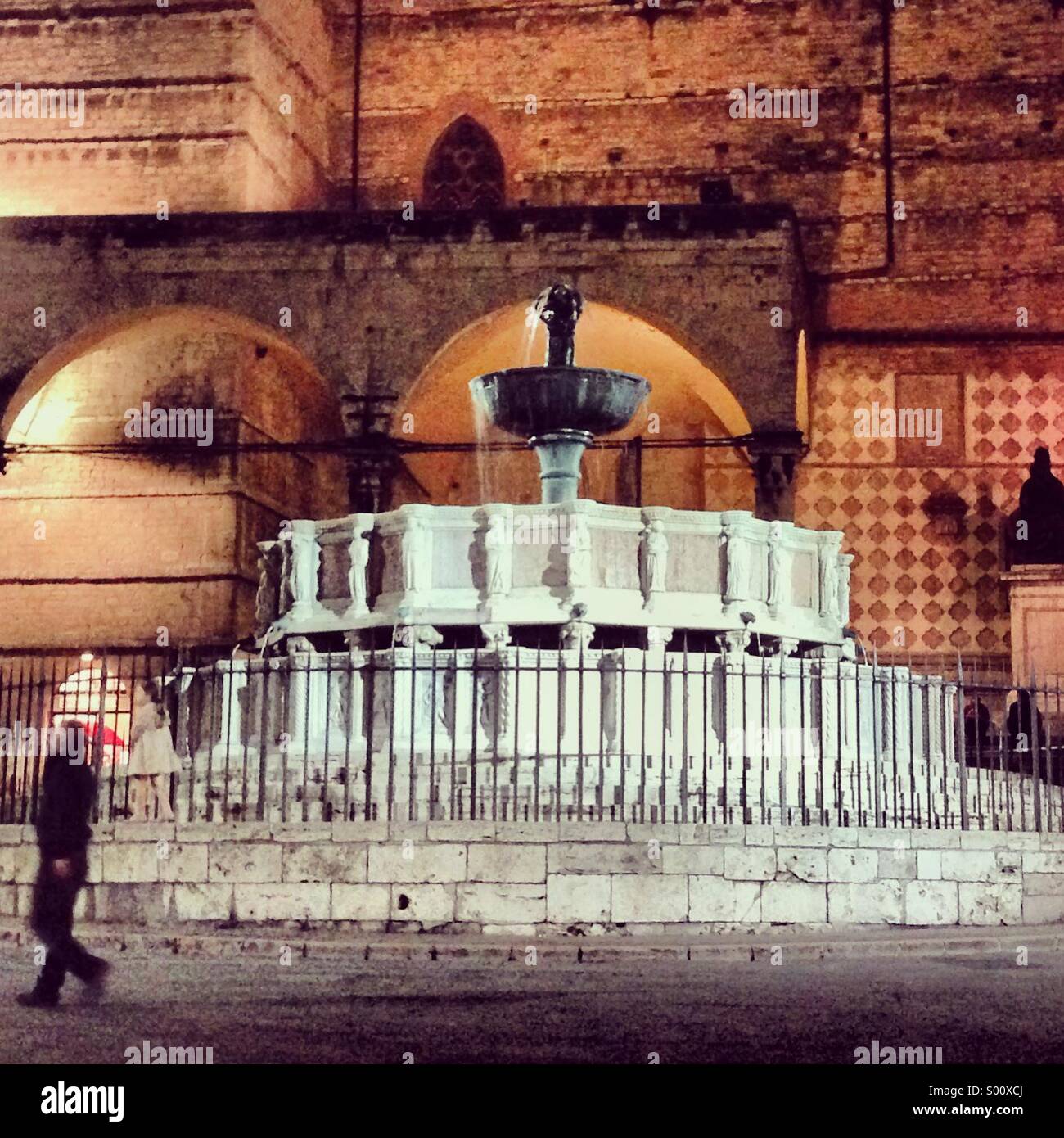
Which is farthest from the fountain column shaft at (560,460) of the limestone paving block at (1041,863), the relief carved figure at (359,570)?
the limestone paving block at (1041,863)

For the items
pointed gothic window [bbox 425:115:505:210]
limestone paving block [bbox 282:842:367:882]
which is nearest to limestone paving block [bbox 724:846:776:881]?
limestone paving block [bbox 282:842:367:882]

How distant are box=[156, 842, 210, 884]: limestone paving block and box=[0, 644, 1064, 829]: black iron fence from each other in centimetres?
26

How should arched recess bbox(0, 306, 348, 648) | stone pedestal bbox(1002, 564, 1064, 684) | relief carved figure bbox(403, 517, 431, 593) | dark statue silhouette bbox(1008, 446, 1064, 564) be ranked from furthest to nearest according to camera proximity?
arched recess bbox(0, 306, 348, 648), dark statue silhouette bbox(1008, 446, 1064, 564), stone pedestal bbox(1002, 564, 1064, 684), relief carved figure bbox(403, 517, 431, 593)

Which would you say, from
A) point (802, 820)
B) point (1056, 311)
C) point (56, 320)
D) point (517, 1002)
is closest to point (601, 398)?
point (802, 820)

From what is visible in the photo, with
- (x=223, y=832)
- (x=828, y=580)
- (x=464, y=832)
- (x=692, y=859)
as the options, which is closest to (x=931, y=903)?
(x=692, y=859)

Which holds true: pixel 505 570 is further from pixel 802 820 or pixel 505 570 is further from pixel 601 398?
pixel 802 820

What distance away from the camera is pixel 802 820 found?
378 inches

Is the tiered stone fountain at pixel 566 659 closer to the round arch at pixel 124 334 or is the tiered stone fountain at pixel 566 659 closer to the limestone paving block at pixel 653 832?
the limestone paving block at pixel 653 832

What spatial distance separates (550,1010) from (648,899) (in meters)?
2.49

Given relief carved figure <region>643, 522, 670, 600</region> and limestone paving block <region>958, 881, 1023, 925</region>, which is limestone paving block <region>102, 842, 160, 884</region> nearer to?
relief carved figure <region>643, 522, 670, 600</region>

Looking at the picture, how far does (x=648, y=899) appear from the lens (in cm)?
909

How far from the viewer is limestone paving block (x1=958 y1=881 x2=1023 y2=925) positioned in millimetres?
9781

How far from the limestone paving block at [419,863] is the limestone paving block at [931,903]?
2.39m

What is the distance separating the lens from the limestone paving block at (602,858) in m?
9.06
